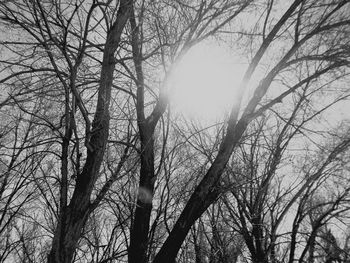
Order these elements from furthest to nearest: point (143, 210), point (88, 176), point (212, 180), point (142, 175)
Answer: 1. point (142, 175)
2. point (143, 210)
3. point (212, 180)
4. point (88, 176)

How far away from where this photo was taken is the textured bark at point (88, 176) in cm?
260

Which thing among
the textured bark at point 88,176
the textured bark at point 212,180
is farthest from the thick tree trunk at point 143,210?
the textured bark at point 88,176

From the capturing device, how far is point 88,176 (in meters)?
2.85

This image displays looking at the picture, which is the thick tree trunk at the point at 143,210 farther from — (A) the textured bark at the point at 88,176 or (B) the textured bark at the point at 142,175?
(A) the textured bark at the point at 88,176

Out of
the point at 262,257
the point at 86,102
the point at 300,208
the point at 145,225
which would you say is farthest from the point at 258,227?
the point at 86,102

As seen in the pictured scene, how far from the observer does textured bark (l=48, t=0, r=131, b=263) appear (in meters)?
2.60

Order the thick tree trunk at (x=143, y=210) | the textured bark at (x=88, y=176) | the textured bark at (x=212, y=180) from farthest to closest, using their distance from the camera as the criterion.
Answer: the thick tree trunk at (x=143, y=210), the textured bark at (x=212, y=180), the textured bark at (x=88, y=176)

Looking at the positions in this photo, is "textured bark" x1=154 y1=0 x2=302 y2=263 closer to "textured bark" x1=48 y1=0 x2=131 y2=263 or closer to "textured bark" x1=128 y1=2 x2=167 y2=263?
"textured bark" x1=128 y1=2 x2=167 y2=263

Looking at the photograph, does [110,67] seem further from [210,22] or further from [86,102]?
[210,22]

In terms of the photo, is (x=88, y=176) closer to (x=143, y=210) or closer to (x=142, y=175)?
(x=143, y=210)

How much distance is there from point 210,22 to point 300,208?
16.7ft

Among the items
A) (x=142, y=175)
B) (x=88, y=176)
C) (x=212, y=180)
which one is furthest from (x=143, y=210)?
(x=88, y=176)

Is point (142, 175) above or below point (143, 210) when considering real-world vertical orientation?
above

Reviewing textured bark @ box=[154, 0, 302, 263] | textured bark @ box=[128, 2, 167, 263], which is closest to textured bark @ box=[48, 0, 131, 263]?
textured bark @ box=[128, 2, 167, 263]
